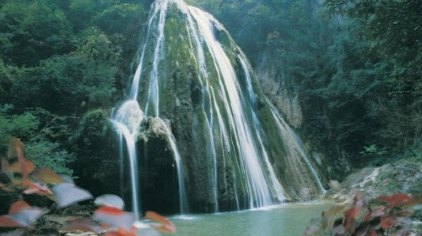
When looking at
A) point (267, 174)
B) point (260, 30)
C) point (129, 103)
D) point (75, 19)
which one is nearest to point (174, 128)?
point (129, 103)

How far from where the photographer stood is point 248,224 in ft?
31.1

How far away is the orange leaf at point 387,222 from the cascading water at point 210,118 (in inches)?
446

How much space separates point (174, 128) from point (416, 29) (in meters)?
8.98

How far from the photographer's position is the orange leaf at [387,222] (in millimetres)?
1045

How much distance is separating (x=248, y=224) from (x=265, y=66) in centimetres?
1412

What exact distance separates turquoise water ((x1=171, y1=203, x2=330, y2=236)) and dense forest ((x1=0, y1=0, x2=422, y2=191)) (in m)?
2.82

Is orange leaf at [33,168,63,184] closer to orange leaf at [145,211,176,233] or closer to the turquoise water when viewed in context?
orange leaf at [145,211,176,233]

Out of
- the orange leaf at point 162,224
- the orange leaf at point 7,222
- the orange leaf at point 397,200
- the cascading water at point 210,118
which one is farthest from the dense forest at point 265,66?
the orange leaf at point 7,222

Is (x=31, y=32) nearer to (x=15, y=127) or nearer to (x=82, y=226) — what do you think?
(x=15, y=127)

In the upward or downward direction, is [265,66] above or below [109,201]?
above

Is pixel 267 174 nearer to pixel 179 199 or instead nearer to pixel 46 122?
pixel 179 199

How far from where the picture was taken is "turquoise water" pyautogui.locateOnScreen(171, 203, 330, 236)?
8188mm

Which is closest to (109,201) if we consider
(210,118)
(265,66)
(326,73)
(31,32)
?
(210,118)

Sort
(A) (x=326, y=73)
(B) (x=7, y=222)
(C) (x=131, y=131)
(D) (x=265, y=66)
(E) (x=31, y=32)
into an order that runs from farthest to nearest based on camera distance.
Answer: (D) (x=265, y=66) → (A) (x=326, y=73) → (E) (x=31, y=32) → (C) (x=131, y=131) → (B) (x=7, y=222)
